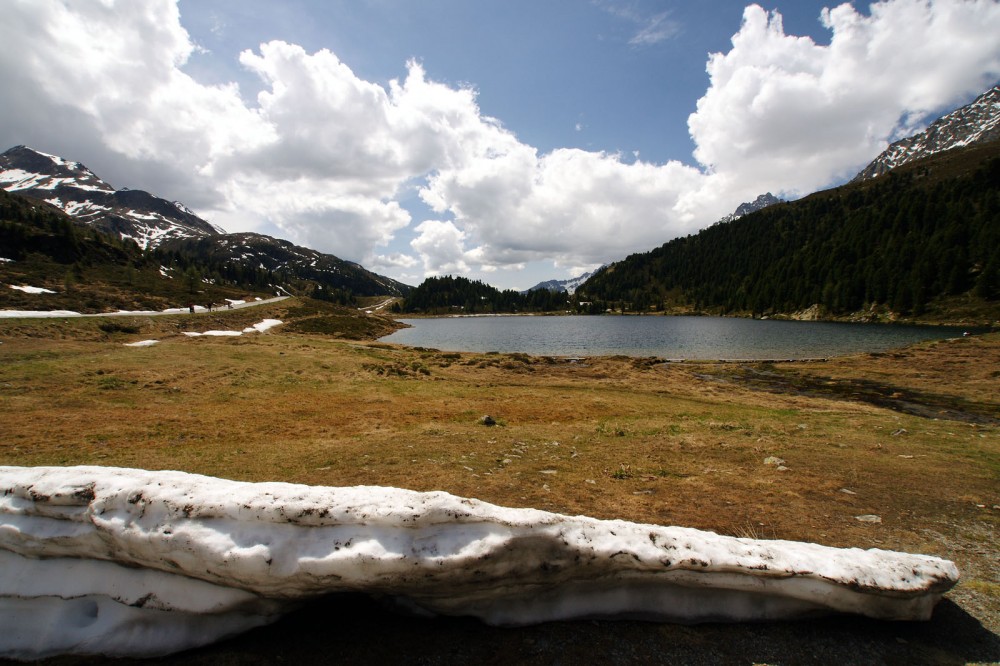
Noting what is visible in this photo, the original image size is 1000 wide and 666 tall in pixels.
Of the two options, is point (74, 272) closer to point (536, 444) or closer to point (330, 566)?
point (536, 444)

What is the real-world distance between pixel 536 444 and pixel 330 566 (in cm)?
1097

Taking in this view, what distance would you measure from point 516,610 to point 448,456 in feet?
26.3

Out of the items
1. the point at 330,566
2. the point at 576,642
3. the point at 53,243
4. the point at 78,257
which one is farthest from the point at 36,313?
the point at 53,243

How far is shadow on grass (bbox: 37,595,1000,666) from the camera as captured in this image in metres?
4.37

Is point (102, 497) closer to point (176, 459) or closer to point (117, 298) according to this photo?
point (176, 459)

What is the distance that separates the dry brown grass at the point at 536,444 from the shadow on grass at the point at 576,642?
1.48 m

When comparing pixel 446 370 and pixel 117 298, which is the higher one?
pixel 117 298

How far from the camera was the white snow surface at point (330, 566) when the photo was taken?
4.50m

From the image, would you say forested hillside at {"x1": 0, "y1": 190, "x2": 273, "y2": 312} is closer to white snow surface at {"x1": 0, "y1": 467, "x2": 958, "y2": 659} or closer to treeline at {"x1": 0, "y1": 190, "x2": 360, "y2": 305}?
treeline at {"x1": 0, "y1": 190, "x2": 360, "y2": 305}

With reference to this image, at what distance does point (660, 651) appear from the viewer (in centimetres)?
454

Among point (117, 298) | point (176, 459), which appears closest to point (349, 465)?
point (176, 459)

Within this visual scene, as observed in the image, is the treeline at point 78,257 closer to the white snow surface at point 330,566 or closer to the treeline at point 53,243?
the treeline at point 53,243

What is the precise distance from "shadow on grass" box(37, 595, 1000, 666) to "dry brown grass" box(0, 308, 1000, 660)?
4.87 feet

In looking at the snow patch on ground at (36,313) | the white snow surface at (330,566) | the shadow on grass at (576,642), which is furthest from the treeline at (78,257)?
the shadow on grass at (576,642)
